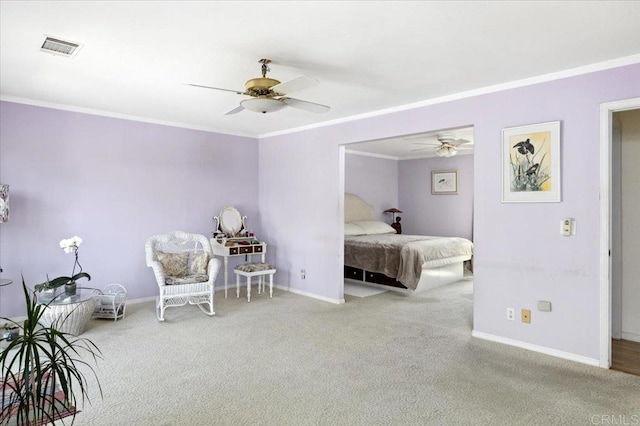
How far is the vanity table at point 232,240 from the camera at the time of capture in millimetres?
5531

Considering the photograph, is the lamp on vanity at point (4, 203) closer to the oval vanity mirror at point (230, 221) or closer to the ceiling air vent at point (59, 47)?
the ceiling air vent at point (59, 47)

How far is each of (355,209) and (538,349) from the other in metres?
4.82

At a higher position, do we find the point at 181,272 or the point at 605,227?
the point at 605,227

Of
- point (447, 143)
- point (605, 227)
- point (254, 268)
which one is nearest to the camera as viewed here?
point (605, 227)

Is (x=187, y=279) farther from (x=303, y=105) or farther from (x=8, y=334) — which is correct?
(x=303, y=105)

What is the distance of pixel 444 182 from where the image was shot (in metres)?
8.29

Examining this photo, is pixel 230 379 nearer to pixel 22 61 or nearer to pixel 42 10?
pixel 42 10

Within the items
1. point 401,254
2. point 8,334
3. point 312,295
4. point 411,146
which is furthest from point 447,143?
point 8,334

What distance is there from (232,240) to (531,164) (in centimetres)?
387

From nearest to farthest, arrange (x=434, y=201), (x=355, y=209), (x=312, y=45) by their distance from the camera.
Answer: (x=312, y=45), (x=355, y=209), (x=434, y=201)

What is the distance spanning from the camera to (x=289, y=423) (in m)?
2.32

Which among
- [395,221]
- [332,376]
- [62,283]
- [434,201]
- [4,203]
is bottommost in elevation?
[332,376]

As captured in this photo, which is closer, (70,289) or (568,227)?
(568,227)

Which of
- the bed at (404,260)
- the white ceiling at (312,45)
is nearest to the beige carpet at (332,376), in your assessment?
the bed at (404,260)
